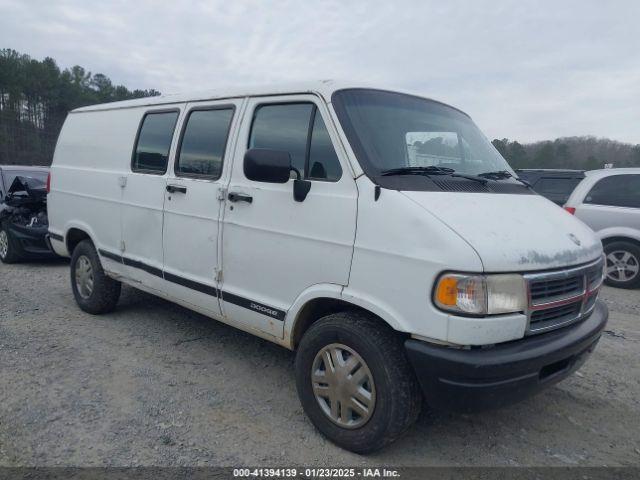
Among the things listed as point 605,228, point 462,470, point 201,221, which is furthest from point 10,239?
point 605,228

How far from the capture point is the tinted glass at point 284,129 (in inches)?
129

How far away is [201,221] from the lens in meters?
3.83

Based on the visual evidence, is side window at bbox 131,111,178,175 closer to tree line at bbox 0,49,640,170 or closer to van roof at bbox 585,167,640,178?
van roof at bbox 585,167,640,178

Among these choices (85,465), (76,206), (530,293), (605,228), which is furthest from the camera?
(605,228)

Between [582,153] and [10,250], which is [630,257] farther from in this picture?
[10,250]

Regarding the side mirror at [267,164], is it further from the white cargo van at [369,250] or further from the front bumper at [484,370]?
the front bumper at [484,370]

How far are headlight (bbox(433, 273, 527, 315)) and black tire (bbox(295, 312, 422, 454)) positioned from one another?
42 centimetres

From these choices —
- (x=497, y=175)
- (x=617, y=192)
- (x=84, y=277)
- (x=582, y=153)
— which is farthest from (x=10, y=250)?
(x=582, y=153)

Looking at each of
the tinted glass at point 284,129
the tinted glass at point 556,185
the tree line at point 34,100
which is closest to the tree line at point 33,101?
the tree line at point 34,100

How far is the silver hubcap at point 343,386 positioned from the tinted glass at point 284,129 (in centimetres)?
121

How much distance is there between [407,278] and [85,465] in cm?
209

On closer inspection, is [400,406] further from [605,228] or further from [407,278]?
[605,228]

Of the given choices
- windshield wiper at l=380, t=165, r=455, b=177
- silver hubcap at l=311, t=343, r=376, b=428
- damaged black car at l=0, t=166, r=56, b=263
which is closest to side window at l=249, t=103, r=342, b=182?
windshield wiper at l=380, t=165, r=455, b=177

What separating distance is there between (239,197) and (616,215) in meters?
6.51
